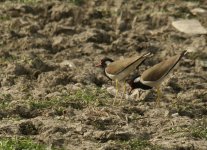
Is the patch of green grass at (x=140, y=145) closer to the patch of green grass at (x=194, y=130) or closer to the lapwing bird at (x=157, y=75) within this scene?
the patch of green grass at (x=194, y=130)

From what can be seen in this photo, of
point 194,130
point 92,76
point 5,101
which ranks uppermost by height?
point 194,130

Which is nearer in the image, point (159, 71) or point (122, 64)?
point (159, 71)

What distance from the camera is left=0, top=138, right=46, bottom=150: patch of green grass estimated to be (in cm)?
721

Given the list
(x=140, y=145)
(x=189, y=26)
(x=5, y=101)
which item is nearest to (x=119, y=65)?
(x=5, y=101)

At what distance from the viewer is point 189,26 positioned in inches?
491

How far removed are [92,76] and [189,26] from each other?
2.89 metres

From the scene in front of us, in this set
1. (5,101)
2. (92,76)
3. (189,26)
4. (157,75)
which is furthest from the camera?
(189,26)

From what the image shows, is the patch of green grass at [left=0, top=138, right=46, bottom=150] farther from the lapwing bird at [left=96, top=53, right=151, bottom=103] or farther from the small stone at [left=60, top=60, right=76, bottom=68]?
the small stone at [left=60, top=60, right=76, bottom=68]

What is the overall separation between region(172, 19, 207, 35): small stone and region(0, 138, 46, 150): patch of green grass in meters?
5.67

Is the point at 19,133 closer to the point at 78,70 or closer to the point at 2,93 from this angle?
the point at 2,93

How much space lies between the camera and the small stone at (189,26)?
1231 centimetres

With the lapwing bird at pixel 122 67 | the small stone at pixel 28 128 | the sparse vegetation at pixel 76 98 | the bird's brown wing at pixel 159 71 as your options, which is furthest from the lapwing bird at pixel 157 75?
the small stone at pixel 28 128

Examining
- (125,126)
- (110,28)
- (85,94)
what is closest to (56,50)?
(110,28)

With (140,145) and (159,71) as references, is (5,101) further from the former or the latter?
(140,145)
